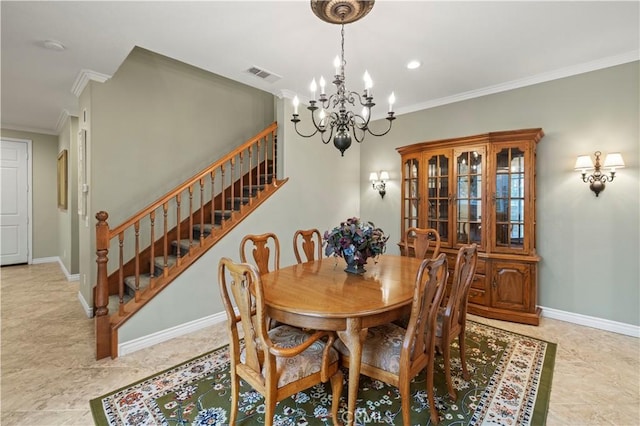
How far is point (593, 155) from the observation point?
→ 10.7ft

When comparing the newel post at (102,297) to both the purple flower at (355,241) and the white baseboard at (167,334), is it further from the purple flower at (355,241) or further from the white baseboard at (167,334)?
the purple flower at (355,241)

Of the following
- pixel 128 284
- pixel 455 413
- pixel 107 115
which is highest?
pixel 107 115

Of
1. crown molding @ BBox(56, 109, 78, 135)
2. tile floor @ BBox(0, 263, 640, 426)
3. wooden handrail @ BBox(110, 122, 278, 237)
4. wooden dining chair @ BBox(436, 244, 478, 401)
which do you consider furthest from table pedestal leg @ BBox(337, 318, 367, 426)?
crown molding @ BBox(56, 109, 78, 135)

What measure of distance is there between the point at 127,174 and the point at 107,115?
68cm

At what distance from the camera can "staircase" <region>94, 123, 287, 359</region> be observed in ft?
8.61

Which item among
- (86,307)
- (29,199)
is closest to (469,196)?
(86,307)

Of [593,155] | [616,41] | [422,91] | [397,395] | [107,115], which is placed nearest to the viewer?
[397,395]

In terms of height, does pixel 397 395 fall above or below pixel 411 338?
below

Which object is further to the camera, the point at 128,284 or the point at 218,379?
the point at 128,284

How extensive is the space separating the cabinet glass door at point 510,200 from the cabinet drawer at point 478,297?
56cm

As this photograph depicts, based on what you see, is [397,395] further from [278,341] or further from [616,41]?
[616,41]

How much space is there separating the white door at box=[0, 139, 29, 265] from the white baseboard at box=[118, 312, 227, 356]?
5.54 meters

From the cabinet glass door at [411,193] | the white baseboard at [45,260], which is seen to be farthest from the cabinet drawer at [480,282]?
the white baseboard at [45,260]

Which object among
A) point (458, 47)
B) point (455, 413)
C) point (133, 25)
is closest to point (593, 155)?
point (458, 47)
